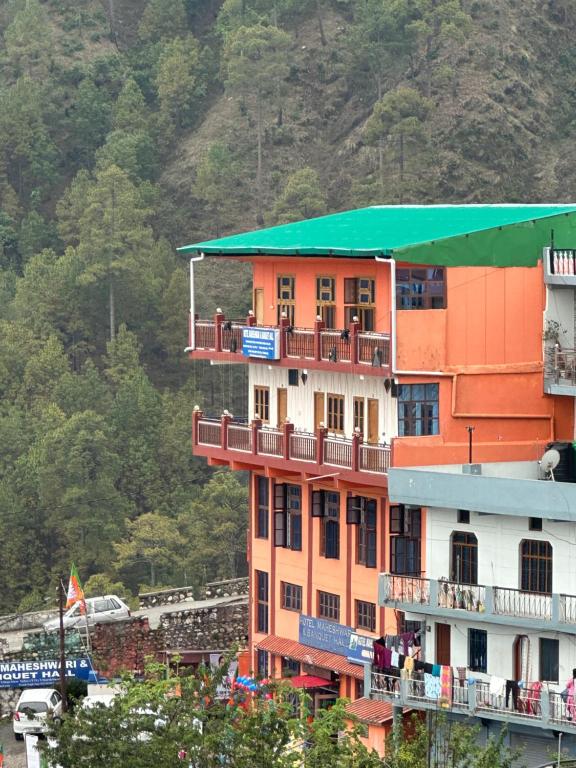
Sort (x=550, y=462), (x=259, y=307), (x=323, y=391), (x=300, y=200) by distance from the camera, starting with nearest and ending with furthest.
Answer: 1. (x=550, y=462)
2. (x=323, y=391)
3. (x=259, y=307)
4. (x=300, y=200)

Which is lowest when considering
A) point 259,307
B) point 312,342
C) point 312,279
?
point 312,342

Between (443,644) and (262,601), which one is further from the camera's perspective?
(262,601)

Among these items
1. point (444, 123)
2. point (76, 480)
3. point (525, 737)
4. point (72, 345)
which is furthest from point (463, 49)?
point (525, 737)

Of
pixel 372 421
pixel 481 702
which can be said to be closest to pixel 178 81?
pixel 372 421

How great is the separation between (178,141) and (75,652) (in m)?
78.7

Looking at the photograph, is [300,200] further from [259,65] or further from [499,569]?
[499,569]

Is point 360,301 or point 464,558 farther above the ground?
point 360,301

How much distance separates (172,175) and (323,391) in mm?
81818

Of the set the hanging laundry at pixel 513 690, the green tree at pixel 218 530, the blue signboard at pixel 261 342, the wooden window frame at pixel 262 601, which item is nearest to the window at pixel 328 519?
the wooden window frame at pixel 262 601

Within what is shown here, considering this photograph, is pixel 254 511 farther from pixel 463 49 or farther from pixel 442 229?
pixel 463 49

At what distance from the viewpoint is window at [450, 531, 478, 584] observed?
55.1 meters

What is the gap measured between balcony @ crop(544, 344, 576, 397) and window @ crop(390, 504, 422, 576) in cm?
490

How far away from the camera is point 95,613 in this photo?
78438 millimetres

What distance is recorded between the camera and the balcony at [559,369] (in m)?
59.9
